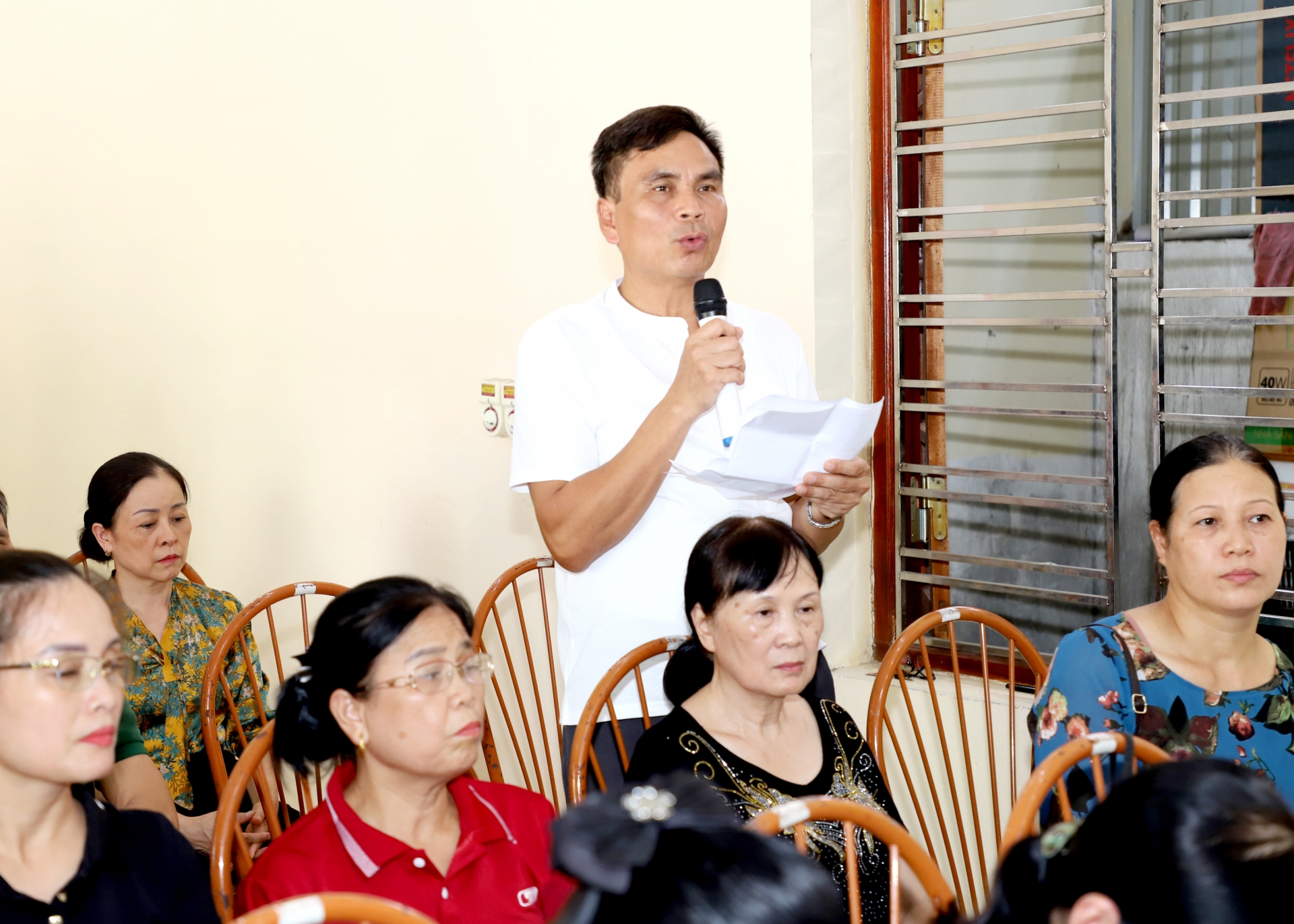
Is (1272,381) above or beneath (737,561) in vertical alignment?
above

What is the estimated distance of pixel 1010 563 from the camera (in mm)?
2480

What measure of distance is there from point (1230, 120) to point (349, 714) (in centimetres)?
180

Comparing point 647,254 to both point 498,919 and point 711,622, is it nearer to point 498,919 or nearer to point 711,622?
point 711,622

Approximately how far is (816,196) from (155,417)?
2737mm

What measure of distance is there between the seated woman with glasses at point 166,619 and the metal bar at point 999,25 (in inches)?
74.6

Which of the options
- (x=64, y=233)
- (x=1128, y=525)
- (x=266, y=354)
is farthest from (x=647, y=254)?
(x=64, y=233)

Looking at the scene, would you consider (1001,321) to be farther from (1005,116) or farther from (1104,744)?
(1104,744)

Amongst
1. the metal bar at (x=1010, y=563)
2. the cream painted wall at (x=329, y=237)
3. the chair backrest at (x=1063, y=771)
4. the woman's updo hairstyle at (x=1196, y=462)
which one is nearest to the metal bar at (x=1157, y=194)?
the metal bar at (x=1010, y=563)

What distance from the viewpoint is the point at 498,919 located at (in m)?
1.51

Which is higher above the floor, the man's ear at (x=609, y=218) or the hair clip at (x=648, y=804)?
the man's ear at (x=609, y=218)

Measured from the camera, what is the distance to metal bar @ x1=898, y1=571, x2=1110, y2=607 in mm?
2422

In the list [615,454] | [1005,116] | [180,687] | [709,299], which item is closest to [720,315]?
[709,299]

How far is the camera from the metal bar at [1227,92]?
210 centimetres

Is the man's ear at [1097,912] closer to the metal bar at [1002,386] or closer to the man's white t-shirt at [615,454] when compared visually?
the man's white t-shirt at [615,454]
